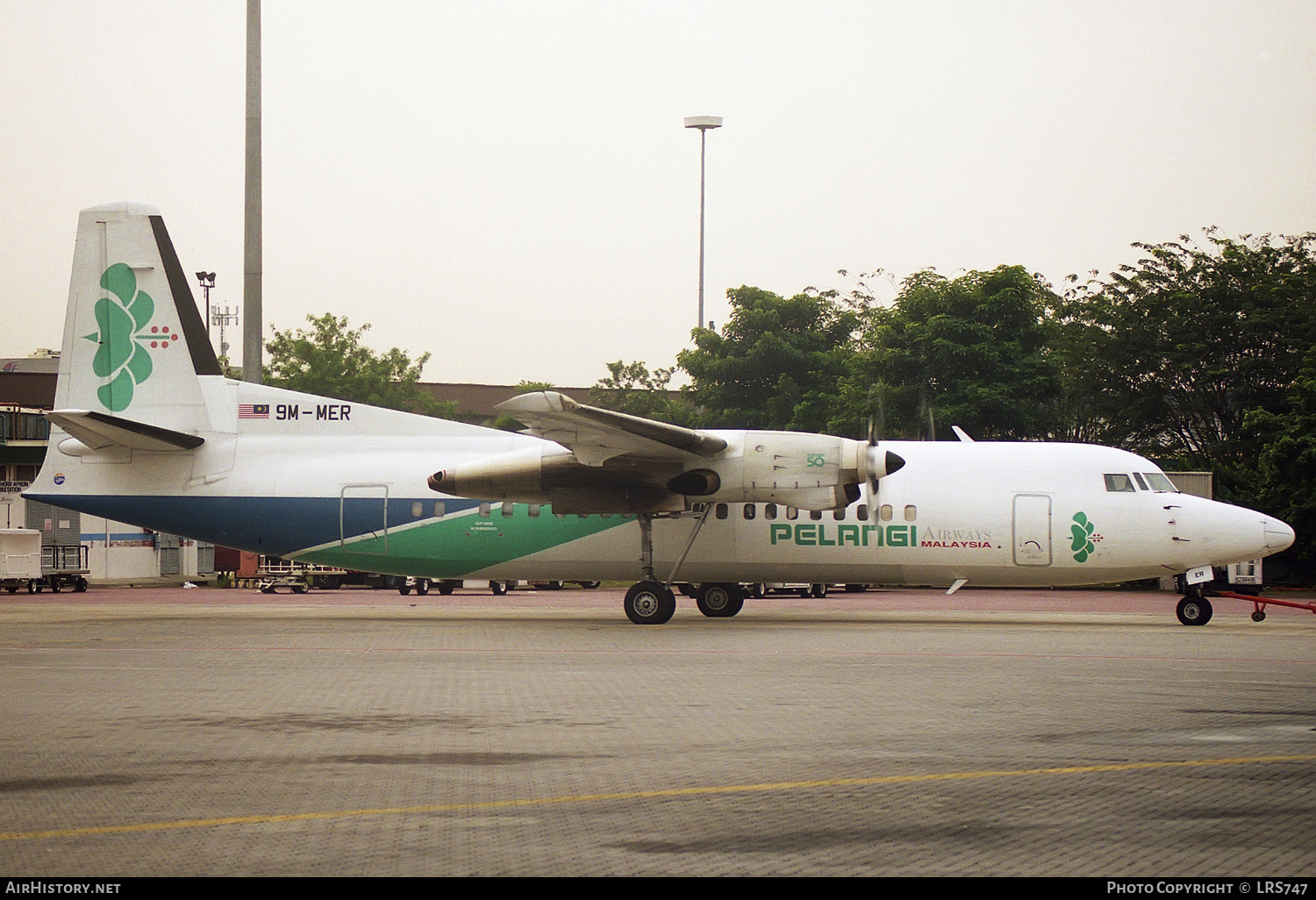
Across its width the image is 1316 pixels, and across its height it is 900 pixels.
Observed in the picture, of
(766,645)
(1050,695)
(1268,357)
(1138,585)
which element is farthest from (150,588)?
(1268,357)

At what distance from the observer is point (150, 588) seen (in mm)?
42656

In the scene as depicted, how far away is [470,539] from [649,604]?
140 inches

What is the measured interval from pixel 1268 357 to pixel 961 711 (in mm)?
40339

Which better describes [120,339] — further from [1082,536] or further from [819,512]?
[1082,536]

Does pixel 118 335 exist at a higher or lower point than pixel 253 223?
lower

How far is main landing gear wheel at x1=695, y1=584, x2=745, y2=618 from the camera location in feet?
79.2

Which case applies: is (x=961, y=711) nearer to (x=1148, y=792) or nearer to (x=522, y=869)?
(x=1148, y=792)

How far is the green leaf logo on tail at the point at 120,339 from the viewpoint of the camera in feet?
77.4

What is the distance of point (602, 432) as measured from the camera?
2014 cm

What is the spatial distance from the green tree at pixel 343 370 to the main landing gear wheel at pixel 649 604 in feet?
143

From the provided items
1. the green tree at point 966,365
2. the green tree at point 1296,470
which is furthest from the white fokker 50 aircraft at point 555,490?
the green tree at point 966,365

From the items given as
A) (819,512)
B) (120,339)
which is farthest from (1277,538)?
(120,339)

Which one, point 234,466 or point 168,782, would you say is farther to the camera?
point 234,466

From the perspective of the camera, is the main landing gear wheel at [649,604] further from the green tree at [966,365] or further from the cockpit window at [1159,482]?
the green tree at [966,365]
